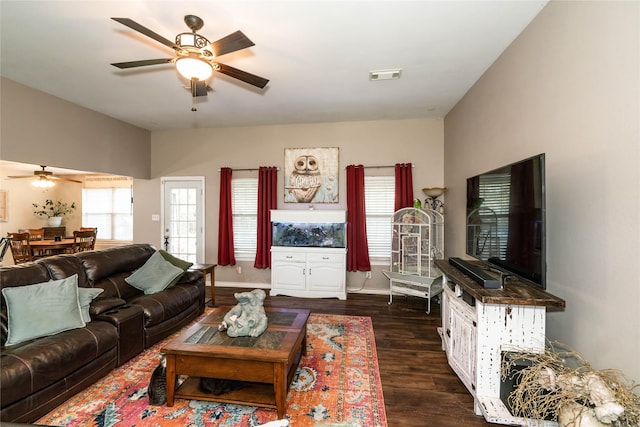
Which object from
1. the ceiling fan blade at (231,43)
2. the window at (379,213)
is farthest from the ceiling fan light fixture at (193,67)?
the window at (379,213)

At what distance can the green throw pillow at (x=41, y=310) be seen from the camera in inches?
76.9

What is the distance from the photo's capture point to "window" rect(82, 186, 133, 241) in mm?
6887

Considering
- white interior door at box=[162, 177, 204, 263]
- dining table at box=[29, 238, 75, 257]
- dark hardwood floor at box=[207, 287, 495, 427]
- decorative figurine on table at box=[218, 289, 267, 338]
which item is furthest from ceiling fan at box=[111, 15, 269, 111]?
dining table at box=[29, 238, 75, 257]

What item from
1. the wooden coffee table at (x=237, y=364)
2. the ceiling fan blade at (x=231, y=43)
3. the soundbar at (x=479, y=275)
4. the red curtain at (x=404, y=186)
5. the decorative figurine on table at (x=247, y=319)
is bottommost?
the wooden coffee table at (x=237, y=364)

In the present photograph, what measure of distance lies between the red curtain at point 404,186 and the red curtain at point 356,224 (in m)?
0.59

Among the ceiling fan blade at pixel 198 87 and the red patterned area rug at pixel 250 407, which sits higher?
the ceiling fan blade at pixel 198 87

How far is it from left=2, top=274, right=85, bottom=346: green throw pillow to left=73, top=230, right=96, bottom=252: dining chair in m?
4.30

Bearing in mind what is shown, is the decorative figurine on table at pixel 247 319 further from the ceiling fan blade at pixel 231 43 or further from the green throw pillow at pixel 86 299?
the ceiling fan blade at pixel 231 43

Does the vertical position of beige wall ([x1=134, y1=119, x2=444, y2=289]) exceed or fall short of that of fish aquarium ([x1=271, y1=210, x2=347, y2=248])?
it exceeds it

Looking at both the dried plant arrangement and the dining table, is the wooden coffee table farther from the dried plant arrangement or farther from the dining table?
the dining table

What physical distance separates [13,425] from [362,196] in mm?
4186

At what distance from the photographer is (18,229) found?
21.4 ft

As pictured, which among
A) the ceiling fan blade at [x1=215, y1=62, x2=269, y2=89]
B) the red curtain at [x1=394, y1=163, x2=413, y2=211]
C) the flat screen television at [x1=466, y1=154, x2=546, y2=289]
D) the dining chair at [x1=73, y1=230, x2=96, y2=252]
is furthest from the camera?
the dining chair at [x1=73, y1=230, x2=96, y2=252]

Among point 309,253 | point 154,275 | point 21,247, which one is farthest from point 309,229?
point 21,247
